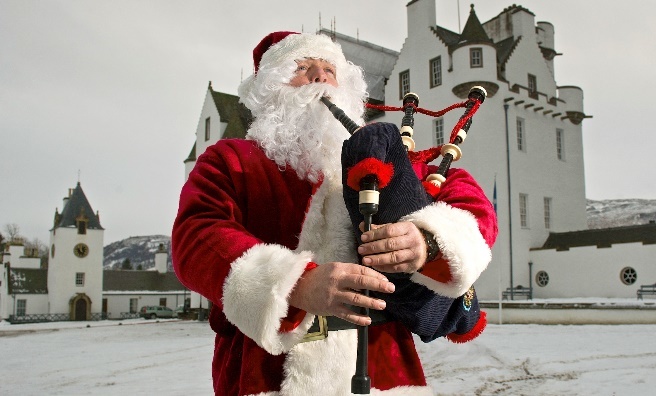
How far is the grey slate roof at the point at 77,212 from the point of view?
48.7 metres

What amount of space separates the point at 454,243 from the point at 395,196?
251mm

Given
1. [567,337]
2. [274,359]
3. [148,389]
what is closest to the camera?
[274,359]

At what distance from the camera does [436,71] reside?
23.7 meters

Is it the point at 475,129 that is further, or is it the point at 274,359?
the point at 475,129

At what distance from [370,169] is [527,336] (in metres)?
13.1

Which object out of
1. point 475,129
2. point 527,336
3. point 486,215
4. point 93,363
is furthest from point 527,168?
point 486,215

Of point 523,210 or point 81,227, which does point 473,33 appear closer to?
point 523,210

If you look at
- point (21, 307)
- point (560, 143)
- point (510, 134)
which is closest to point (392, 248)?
point (510, 134)

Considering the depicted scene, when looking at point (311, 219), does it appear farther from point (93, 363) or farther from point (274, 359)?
point (93, 363)

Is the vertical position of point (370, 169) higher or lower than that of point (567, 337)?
higher

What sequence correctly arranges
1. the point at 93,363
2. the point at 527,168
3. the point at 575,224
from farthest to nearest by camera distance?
the point at 575,224
the point at 527,168
the point at 93,363

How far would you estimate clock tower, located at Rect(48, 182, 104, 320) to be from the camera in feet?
152

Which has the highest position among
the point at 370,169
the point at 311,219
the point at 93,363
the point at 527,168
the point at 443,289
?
the point at 527,168

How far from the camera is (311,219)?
6.53ft
